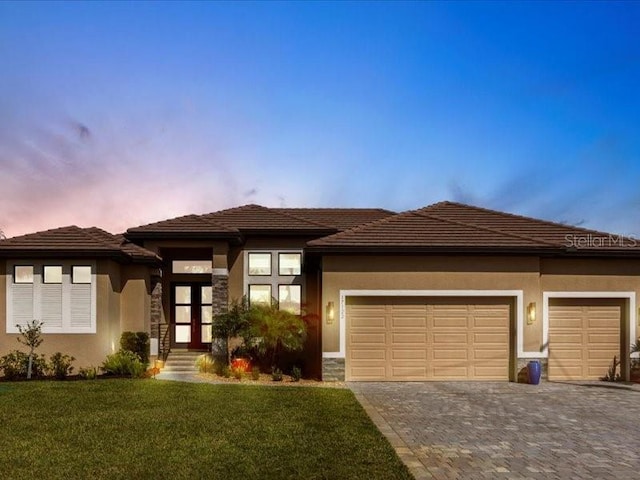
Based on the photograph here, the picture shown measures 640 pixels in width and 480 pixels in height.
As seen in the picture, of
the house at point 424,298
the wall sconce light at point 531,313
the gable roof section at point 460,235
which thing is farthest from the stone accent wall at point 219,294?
the wall sconce light at point 531,313

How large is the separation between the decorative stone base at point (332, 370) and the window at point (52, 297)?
22.4 ft

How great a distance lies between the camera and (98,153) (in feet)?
60.5

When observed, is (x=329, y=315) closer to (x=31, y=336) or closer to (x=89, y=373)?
(x=89, y=373)

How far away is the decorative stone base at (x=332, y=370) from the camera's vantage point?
1458cm

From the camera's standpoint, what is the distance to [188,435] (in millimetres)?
8156

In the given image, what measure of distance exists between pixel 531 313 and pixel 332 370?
5.85 metres

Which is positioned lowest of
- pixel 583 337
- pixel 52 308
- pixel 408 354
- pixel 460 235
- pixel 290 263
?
pixel 408 354

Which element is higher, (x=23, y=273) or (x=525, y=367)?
(x=23, y=273)

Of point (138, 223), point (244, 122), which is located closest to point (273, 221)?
point (244, 122)

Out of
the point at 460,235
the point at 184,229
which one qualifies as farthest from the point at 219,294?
the point at 460,235

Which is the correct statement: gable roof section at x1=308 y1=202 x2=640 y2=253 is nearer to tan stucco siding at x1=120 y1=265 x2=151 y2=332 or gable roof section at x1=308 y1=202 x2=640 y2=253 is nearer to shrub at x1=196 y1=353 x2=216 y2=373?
shrub at x1=196 y1=353 x2=216 y2=373

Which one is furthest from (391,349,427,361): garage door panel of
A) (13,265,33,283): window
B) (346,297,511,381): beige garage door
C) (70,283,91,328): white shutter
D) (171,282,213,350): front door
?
(13,265,33,283): window

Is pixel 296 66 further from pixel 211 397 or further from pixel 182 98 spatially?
pixel 211 397

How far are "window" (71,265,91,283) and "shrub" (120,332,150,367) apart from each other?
218 cm
